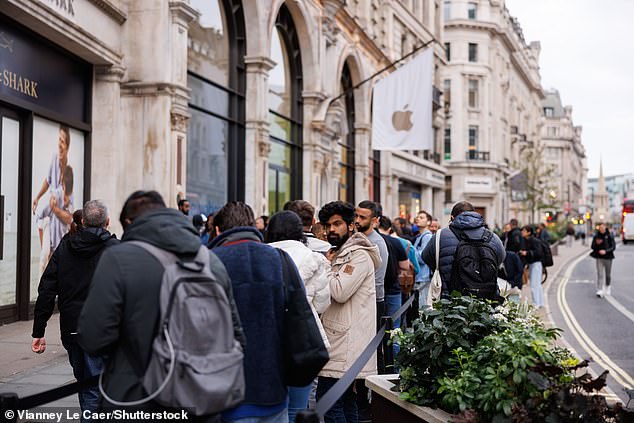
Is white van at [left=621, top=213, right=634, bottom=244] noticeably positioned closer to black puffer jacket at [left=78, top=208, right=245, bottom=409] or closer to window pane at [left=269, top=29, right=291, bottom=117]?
window pane at [left=269, top=29, right=291, bottom=117]

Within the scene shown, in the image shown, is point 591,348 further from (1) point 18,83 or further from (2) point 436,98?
(2) point 436,98

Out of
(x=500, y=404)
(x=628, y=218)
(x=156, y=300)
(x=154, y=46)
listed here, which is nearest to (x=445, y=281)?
(x=500, y=404)

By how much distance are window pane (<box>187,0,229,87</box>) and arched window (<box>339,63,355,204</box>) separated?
33.5 ft

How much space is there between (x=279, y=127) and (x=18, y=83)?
1150cm

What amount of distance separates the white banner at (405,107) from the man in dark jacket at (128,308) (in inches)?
690

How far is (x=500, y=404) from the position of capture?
380 cm

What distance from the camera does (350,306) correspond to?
5.77 meters

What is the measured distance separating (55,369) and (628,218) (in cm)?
6891

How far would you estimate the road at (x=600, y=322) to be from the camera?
9.71 meters

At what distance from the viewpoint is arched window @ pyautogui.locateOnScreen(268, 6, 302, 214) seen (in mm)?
21359

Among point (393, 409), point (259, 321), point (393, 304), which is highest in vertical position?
point (259, 321)

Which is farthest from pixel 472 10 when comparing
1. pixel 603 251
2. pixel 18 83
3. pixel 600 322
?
pixel 18 83

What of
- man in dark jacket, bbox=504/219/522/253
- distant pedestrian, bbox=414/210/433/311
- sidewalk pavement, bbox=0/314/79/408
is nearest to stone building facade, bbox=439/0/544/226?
man in dark jacket, bbox=504/219/522/253

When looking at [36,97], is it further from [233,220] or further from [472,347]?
[472,347]
